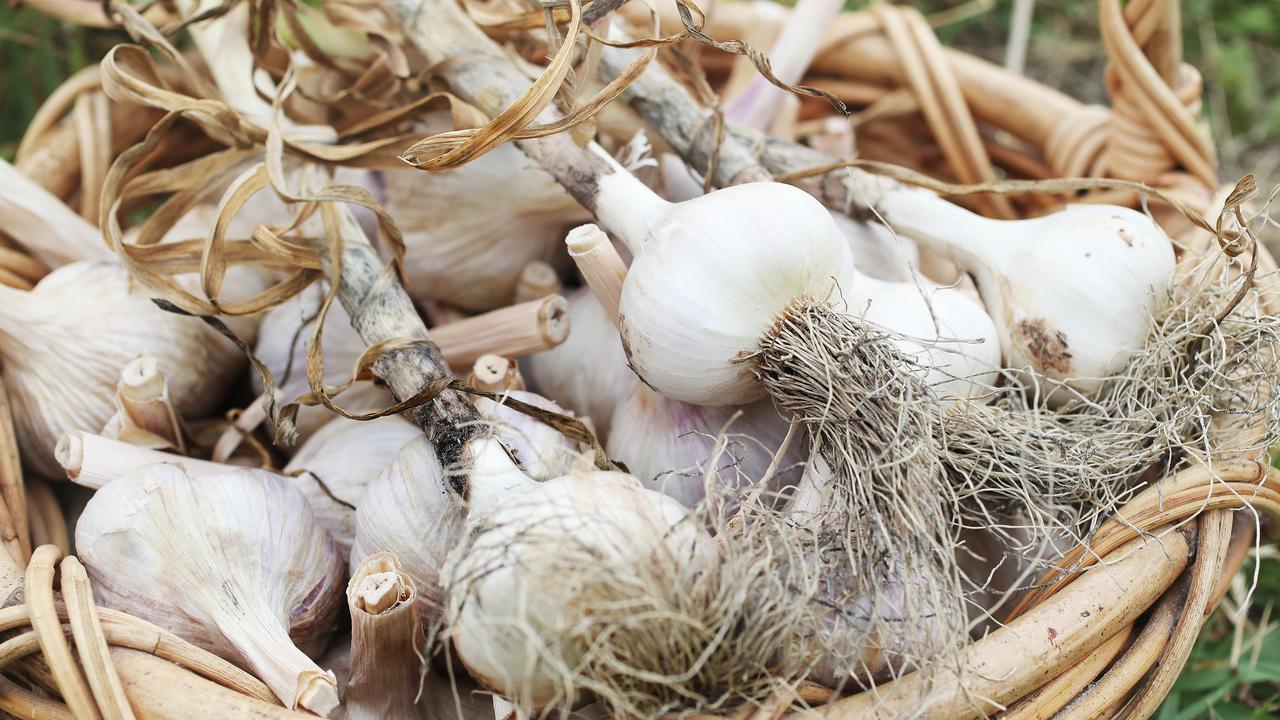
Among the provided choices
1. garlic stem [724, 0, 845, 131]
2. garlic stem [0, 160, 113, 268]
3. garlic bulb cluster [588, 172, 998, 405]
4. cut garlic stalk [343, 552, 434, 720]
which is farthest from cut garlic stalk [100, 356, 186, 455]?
garlic stem [724, 0, 845, 131]

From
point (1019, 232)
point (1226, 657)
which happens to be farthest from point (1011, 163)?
point (1226, 657)

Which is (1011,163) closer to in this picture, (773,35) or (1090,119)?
(1090,119)

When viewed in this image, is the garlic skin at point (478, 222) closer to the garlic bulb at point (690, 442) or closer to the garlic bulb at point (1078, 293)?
the garlic bulb at point (690, 442)

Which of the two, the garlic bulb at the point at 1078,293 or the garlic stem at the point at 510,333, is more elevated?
the garlic bulb at the point at 1078,293

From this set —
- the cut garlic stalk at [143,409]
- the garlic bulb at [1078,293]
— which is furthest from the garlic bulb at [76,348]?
the garlic bulb at [1078,293]

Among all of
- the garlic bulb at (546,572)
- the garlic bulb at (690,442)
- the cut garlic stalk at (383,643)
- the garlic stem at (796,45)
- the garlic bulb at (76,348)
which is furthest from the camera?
the garlic stem at (796,45)

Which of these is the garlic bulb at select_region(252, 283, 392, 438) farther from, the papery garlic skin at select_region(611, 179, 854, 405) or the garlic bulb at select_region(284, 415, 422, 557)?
the papery garlic skin at select_region(611, 179, 854, 405)
